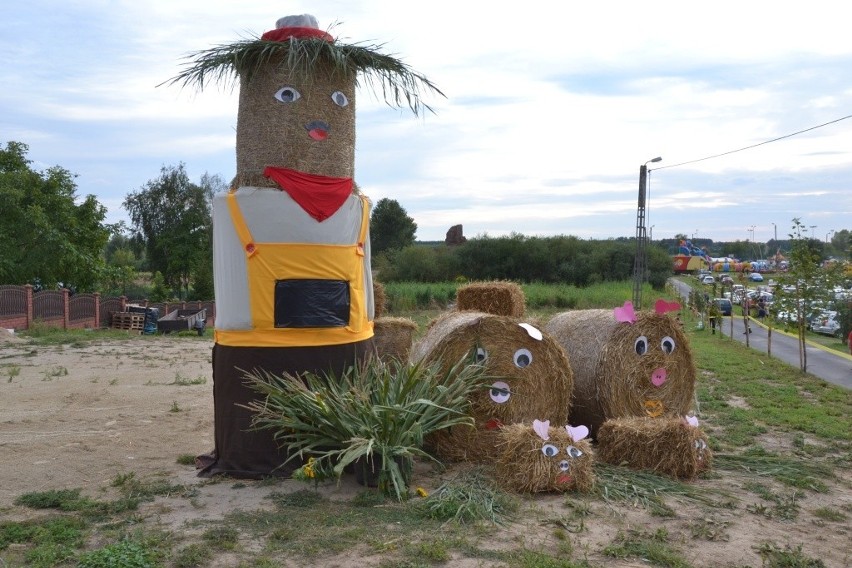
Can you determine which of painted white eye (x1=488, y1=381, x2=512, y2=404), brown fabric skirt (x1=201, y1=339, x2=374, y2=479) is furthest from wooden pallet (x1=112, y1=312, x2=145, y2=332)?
painted white eye (x1=488, y1=381, x2=512, y2=404)

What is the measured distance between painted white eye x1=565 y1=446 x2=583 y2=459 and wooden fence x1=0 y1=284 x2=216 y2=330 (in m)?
24.8

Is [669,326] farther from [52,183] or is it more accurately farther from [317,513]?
[52,183]

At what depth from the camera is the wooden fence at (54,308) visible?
90.3 feet

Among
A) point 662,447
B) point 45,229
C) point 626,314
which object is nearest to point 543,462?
point 662,447

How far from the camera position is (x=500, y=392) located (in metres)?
7.79

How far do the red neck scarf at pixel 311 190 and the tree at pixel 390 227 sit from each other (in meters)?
57.8

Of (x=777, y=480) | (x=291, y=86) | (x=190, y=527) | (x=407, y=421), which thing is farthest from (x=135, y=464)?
(x=777, y=480)

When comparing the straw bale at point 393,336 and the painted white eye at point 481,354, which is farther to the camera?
the straw bale at point 393,336

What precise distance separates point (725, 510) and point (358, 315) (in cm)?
385

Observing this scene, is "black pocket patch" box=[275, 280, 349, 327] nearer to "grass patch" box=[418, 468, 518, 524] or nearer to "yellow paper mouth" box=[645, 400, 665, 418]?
"grass patch" box=[418, 468, 518, 524]

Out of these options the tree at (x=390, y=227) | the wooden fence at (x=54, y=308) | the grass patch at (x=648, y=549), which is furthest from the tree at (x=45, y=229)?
the grass patch at (x=648, y=549)

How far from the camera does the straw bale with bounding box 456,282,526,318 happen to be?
31.0 feet

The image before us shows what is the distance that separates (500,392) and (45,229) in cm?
3484

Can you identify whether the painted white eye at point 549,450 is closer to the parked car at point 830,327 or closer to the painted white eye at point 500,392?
the painted white eye at point 500,392
